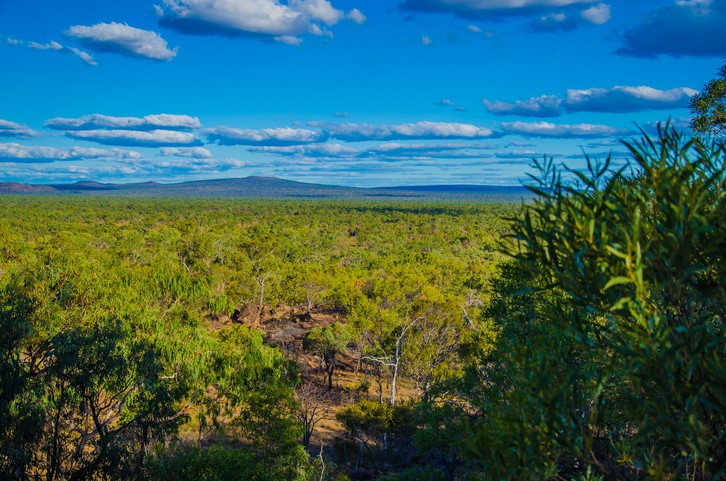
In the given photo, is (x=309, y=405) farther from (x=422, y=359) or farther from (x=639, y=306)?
(x=639, y=306)

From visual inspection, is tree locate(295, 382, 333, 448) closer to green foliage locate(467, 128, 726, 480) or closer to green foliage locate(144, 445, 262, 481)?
green foliage locate(144, 445, 262, 481)

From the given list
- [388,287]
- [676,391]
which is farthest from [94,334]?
[388,287]

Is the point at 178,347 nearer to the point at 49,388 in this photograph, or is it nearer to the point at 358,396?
the point at 49,388

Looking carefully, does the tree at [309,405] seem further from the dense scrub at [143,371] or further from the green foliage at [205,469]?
the green foliage at [205,469]

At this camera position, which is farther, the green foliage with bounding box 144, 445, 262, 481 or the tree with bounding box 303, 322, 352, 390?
the tree with bounding box 303, 322, 352, 390

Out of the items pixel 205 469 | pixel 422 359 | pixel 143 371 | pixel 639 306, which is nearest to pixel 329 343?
pixel 422 359

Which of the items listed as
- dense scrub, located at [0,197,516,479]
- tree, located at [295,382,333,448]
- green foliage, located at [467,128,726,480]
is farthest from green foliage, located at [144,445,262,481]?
green foliage, located at [467,128,726,480]
